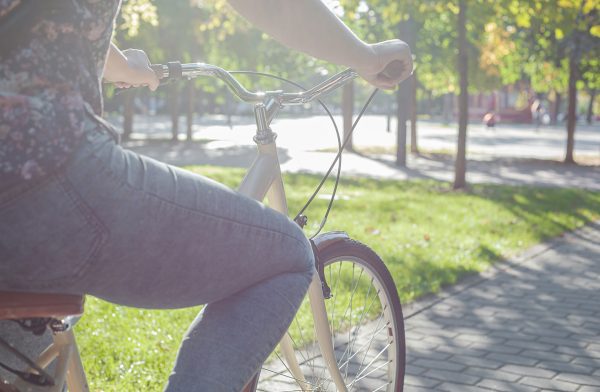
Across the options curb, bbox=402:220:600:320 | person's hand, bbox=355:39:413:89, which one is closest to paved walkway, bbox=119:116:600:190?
curb, bbox=402:220:600:320

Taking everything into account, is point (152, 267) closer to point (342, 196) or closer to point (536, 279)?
point (536, 279)

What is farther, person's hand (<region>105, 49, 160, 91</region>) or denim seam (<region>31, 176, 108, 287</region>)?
person's hand (<region>105, 49, 160, 91</region>)

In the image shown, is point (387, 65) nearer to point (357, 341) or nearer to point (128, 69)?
point (128, 69)

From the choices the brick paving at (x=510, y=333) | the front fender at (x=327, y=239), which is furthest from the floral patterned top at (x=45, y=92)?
the brick paving at (x=510, y=333)

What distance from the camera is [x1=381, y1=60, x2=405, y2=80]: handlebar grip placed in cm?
227

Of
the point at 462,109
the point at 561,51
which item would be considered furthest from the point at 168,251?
the point at 561,51

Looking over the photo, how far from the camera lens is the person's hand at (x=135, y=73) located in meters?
2.34

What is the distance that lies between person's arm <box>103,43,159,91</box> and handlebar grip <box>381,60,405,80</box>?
22.3 inches

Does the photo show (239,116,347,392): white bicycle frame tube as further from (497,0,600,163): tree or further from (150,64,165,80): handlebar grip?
(497,0,600,163): tree

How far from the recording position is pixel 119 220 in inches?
58.2

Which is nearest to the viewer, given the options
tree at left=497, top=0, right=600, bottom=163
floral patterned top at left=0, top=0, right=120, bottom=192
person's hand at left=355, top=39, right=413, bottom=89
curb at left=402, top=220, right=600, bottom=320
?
floral patterned top at left=0, top=0, right=120, bottom=192

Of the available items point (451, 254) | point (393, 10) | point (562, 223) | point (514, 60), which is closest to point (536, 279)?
point (451, 254)

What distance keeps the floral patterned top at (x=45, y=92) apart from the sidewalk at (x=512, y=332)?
305cm

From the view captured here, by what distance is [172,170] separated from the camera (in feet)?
5.24
